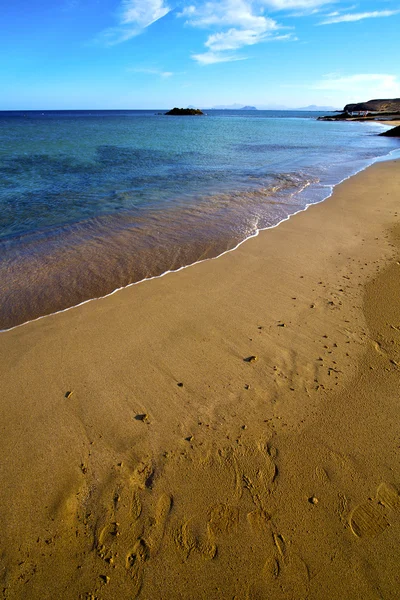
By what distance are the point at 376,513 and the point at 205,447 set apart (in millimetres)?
1553

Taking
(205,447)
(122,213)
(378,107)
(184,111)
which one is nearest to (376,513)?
(205,447)

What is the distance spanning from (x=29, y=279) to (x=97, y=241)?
2.31m

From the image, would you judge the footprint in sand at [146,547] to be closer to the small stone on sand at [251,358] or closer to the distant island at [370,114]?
the small stone on sand at [251,358]

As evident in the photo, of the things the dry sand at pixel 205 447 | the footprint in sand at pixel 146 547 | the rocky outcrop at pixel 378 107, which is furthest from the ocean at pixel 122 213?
the rocky outcrop at pixel 378 107

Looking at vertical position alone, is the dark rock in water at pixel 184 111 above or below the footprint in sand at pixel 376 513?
above

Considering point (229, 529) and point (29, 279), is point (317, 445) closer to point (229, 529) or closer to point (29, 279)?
point (229, 529)

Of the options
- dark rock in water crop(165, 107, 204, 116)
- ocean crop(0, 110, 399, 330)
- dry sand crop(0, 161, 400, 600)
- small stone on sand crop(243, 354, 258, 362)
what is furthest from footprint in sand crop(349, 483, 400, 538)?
dark rock in water crop(165, 107, 204, 116)

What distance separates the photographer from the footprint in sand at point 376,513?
266cm

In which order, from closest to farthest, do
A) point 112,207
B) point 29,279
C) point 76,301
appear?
point 76,301 < point 29,279 < point 112,207

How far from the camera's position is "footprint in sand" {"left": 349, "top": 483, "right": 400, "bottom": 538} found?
8.73ft

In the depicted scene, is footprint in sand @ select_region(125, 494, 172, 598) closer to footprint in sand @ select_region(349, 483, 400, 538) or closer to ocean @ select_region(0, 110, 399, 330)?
footprint in sand @ select_region(349, 483, 400, 538)

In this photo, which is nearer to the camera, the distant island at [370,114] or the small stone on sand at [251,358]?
the small stone on sand at [251,358]

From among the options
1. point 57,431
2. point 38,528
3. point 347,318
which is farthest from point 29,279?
point 347,318

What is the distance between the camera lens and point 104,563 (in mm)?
2475
